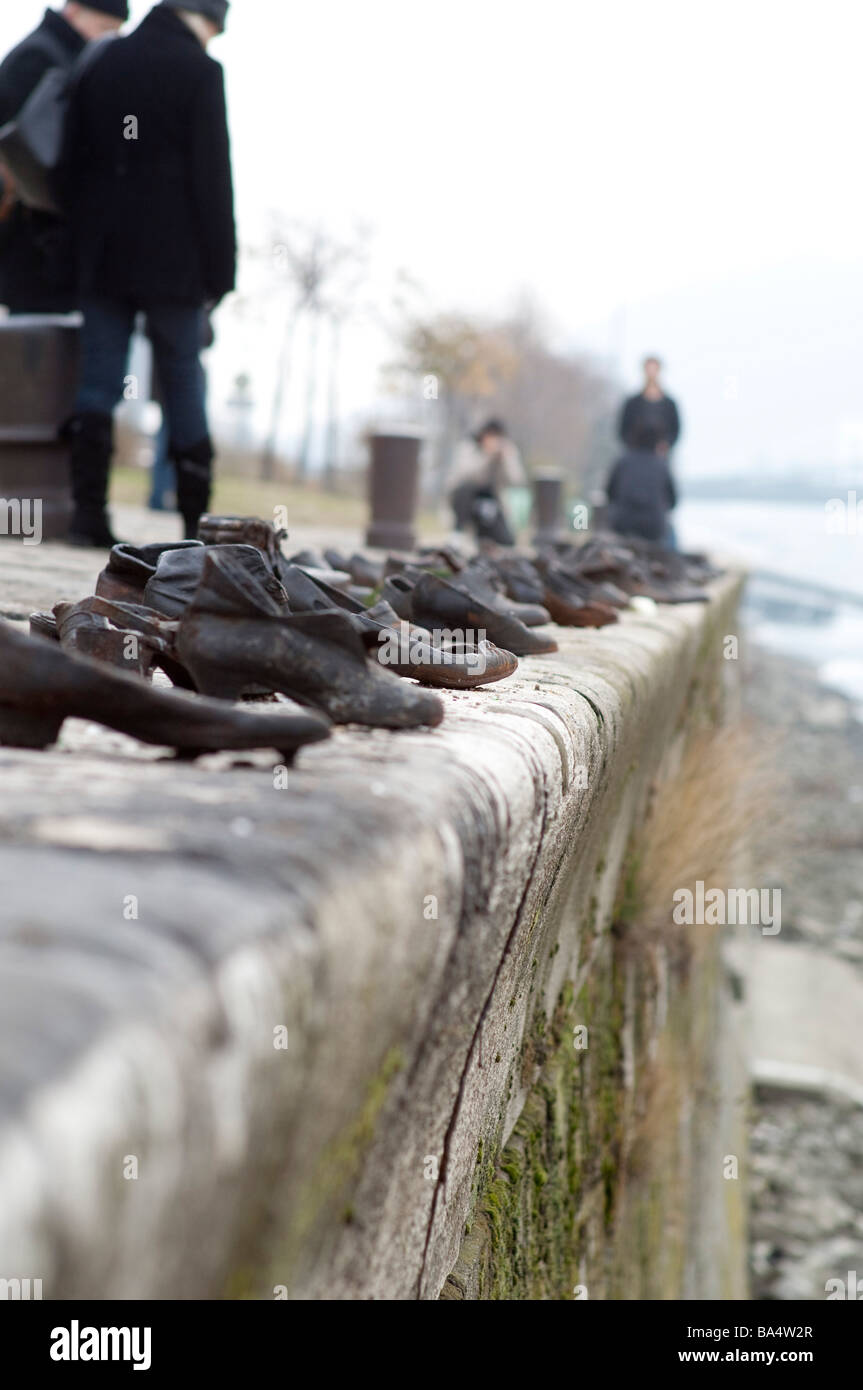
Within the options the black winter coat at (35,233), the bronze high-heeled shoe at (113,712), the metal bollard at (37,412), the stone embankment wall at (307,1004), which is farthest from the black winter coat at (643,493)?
the bronze high-heeled shoe at (113,712)

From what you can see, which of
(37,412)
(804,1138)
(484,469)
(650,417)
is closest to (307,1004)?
(37,412)

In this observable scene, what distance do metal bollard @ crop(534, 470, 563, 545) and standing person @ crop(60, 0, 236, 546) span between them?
10.7 m

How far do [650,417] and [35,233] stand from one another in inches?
214

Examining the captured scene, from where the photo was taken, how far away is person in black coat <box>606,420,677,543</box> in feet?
31.9

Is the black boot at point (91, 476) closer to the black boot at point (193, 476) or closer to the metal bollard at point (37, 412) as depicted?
the black boot at point (193, 476)

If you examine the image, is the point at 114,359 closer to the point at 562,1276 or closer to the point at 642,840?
the point at 642,840

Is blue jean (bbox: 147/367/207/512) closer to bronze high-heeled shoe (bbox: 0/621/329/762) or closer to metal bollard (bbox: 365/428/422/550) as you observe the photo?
metal bollard (bbox: 365/428/422/550)

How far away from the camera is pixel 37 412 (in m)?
5.77

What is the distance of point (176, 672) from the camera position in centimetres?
181

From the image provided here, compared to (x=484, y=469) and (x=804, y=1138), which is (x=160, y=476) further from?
(x=804, y=1138)

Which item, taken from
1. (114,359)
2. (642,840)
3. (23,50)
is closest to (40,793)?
(642,840)

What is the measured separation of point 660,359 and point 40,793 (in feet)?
30.2

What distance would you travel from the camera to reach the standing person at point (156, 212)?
14.5 feet

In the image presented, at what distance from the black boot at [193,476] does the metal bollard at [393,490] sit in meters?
3.82
